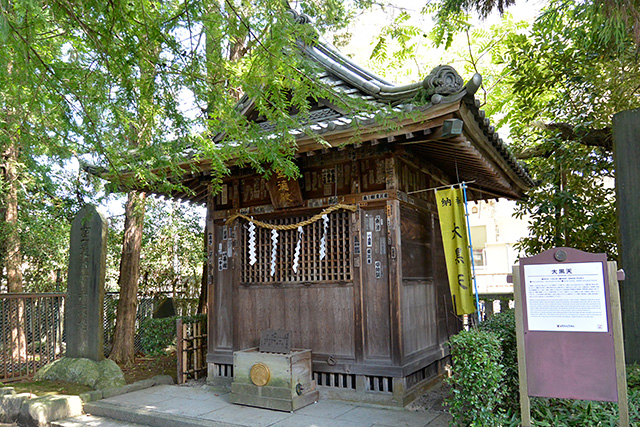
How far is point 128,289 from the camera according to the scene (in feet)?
36.6

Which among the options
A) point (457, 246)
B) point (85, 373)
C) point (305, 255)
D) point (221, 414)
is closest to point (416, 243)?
point (457, 246)

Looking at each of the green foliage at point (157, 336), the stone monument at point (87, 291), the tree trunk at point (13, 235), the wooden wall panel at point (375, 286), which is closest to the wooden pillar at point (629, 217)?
the wooden wall panel at point (375, 286)

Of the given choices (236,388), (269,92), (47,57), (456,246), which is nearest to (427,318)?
(456,246)

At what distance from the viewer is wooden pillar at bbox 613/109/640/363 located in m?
6.20

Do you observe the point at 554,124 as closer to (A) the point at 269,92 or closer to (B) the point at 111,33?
(A) the point at 269,92

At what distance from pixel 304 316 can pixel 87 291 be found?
3.91 metres

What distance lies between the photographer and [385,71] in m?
18.4

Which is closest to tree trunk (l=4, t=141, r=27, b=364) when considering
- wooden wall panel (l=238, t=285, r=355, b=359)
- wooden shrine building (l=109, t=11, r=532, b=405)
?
wooden shrine building (l=109, t=11, r=532, b=405)

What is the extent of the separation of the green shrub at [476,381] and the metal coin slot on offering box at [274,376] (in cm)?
266

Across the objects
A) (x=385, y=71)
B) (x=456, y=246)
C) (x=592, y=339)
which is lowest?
(x=592, y=339)

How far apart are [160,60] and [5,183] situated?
8365 mm

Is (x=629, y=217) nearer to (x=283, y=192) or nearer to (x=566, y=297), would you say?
(x=566, y=297)

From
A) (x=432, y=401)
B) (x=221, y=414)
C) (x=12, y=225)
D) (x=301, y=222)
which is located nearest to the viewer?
(x=221, y=414)

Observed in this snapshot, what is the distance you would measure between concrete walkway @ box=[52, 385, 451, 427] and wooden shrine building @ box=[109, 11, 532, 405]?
1.47 ft
